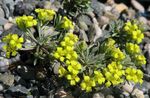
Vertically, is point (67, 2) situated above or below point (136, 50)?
above

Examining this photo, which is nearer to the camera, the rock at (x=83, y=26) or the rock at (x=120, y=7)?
the rock at (x=83, y=26)

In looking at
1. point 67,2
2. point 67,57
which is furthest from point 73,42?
point 67,2

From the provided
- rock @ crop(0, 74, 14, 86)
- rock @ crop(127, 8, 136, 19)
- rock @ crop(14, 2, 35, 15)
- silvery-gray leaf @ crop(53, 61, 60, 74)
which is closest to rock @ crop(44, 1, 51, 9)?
rock @ crop(14, 2, 35, 15)

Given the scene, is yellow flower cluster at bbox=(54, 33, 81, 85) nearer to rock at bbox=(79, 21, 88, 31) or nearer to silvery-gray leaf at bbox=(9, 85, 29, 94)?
silvery-gray leaf at bbox=(9, 85, 29, 94)

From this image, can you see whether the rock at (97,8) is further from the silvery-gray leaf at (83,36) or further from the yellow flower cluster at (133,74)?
the yellow flower cluster at (133,74)

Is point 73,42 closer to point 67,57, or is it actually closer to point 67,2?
point 67,57

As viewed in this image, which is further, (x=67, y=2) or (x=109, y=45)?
(x=67, y=2)

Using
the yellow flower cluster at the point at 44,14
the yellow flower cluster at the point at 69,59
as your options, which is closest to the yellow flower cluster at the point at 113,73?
the yellow flower cluster at the point at 69,59

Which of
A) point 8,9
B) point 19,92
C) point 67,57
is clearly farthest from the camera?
point 8,9
